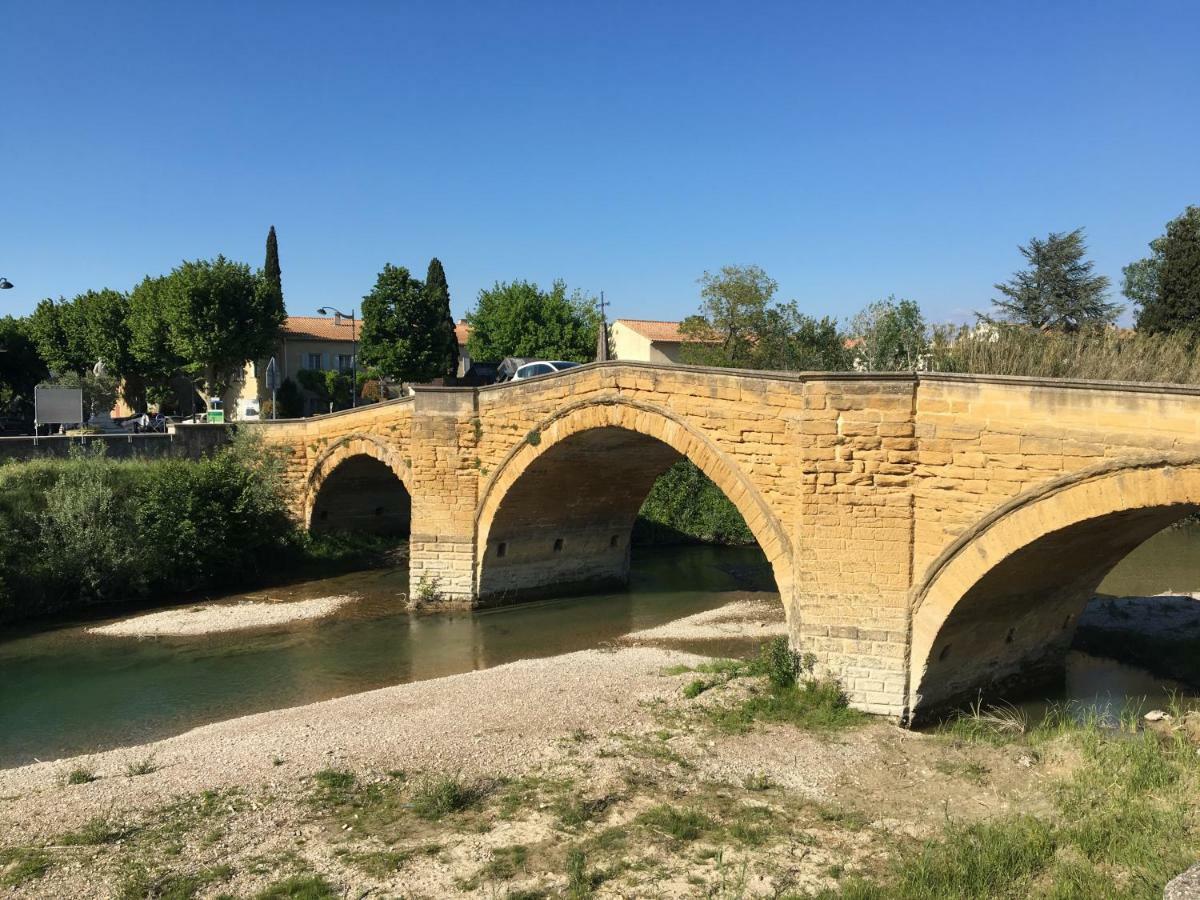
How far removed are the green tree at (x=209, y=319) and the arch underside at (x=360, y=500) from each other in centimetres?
994

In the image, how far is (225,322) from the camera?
2939 cm

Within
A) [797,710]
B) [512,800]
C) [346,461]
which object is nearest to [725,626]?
[797,710]

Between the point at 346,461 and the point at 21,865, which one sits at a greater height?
the point at 346,461

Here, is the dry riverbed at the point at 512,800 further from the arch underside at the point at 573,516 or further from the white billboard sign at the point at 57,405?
the white billboard sign at the point at 57,405

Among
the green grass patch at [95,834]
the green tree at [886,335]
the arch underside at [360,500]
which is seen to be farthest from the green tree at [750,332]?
the green grass patch at [95,834]

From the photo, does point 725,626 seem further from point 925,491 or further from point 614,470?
point 925,491

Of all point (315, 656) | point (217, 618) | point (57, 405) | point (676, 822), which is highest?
point (57, 405)

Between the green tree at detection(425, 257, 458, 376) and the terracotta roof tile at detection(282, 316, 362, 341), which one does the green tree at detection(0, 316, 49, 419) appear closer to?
the terracotta roof tile at detection(282, 316, 362, 341)

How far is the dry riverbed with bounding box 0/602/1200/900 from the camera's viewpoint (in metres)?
6.30

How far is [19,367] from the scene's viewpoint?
35.7m

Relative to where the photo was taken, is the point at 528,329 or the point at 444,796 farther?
the point at 528,329

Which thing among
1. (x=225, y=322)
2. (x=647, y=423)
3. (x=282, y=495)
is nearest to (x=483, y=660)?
(x=647, y=423)

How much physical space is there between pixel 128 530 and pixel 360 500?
647 centimetres

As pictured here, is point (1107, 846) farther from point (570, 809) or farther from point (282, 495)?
point (282, 495)
